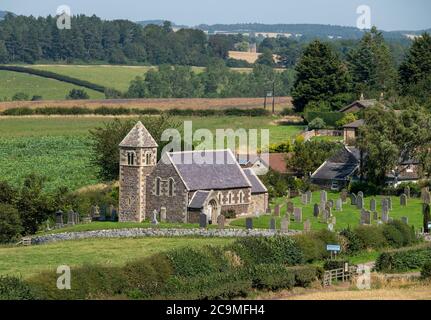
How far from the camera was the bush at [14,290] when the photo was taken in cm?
4440

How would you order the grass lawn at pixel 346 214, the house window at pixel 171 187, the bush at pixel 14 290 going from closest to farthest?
the bush at pixel 14 290
the grass lawn at pixel 346 214
the house window at pixel 171 187

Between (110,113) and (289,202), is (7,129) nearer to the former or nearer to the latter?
(110,113)

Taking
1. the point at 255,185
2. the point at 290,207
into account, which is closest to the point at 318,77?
the point at 255,185

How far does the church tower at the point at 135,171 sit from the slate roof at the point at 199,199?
3.48 meters

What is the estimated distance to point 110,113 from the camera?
455 feet

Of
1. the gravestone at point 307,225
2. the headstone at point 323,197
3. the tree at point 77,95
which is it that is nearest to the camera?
the gravestone at point 307,225

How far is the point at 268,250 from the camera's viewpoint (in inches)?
2251

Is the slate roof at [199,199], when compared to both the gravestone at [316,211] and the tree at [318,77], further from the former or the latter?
the tree at [318,77]

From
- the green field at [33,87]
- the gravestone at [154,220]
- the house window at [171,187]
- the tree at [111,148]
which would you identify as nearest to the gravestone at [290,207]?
the house window at [171,187]

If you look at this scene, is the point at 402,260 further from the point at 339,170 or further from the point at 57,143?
the point at 57,143

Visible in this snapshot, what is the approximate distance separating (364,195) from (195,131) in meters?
31.7

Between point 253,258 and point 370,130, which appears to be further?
point 370,130

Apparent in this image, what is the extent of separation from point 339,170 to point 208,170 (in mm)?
16032
